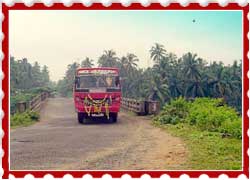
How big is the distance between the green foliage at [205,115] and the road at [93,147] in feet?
3.41

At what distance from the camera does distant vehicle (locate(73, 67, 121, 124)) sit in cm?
1712

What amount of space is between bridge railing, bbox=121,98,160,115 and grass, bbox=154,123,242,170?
5.81 m

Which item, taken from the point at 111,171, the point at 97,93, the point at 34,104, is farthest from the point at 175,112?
the point at 111,171

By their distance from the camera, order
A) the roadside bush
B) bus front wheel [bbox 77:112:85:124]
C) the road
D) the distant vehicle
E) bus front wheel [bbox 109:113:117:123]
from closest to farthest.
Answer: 1. the road
2. the distant vehicle
3. bus front wheel [bbox 77:112:85:124]
4. the roadside bush
5. bus front wheel [bbox 109:113:117:123]

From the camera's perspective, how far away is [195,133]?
15.0 m

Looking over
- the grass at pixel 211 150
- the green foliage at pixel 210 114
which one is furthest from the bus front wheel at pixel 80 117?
the green foliage at pixel 210 114

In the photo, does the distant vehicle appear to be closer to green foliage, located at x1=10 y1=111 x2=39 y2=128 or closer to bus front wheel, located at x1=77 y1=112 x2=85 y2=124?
bus front wheel, located at x1=77 y1=112 x2=85 y2=124

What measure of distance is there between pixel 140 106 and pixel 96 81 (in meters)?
4.99

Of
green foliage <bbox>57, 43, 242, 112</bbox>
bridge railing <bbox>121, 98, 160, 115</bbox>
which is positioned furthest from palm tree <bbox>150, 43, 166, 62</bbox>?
bridge railing <bbox>121, 98, 160, 115</bbox>

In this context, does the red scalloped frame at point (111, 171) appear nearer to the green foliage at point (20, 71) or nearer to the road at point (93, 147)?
the road at point (93, 147)

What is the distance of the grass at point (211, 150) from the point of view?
10.9m

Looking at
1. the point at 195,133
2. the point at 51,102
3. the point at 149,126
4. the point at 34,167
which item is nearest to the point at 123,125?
the point at 149,126

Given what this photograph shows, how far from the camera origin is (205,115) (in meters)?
15.8

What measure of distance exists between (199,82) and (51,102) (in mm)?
7133
